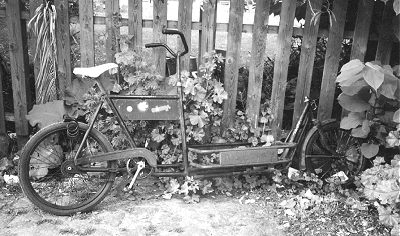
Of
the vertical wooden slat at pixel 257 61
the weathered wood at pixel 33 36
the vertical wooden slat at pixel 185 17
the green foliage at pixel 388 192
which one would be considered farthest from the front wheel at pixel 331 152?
→ the weathered wood at pixel 33 36

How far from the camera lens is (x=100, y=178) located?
4301 millimetres

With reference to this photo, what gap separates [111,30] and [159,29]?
1.54ft

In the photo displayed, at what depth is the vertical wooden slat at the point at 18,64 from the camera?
165 inches

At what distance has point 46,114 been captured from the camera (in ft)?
13.8

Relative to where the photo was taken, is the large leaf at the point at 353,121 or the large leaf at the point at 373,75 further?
the large leaf at the point at 353,121

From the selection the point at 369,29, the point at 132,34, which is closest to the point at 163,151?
the point at 132,34

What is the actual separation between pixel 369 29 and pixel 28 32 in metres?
3.43

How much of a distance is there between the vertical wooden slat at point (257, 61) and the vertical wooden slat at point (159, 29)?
2.91 ft

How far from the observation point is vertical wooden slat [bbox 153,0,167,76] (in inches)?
164

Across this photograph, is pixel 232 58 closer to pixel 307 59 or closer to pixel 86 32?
pixel 307 59

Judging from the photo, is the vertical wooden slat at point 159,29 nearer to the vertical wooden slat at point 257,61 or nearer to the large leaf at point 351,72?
the vertical wooden slat at point 257,61

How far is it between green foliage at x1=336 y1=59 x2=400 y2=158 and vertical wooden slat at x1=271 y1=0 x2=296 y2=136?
668 millimetres

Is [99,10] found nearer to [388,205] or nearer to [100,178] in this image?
[100,178]

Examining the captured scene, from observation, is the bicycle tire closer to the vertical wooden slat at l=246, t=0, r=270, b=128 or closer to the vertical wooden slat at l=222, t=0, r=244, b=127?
the vertical wooden slat at l=222, t=0, r=244, b=127
